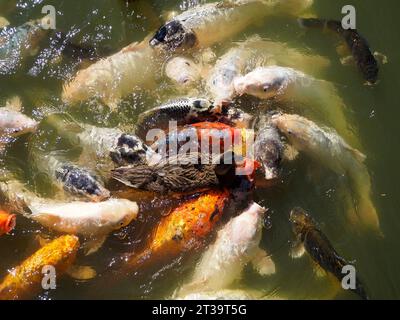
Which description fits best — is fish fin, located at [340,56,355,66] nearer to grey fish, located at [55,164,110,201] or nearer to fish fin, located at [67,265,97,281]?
grey fish, located at [55,164,110,201]

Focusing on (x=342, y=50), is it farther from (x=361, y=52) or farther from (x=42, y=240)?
(x=42, y=240)

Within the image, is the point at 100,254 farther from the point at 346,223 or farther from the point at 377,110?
the point at 377,110

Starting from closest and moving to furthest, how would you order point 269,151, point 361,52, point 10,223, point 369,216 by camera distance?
point 10,223, point 269,151, point 369,216, point 361,52

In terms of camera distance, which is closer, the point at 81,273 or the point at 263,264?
the point at 81,273

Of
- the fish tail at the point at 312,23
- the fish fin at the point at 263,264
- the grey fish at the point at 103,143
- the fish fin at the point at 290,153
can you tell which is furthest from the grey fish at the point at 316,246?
the fish tail at the point at 312,23

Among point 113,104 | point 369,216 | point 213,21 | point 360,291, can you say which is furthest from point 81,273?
point 213,21

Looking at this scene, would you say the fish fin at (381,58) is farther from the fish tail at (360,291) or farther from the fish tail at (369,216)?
the fish tail at (360,291)
